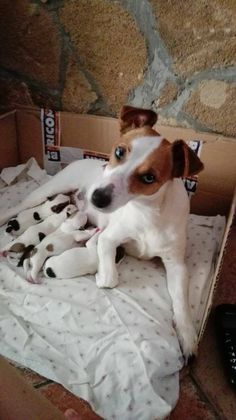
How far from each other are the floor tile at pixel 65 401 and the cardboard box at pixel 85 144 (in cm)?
91

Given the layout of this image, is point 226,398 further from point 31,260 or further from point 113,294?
point 31,260

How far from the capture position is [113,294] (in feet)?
4.06

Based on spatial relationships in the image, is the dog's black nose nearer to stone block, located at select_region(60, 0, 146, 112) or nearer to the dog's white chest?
the dog's white chest

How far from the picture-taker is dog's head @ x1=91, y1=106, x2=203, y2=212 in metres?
1.04

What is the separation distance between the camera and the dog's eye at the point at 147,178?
1.05m

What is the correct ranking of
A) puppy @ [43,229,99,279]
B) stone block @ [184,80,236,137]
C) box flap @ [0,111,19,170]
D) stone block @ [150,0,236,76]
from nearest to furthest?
puppy @ [43,229,99,279], stone block @ [150,0,236,76], stone block @ [184,80,236,137], box flap @ [0,111,19,170]

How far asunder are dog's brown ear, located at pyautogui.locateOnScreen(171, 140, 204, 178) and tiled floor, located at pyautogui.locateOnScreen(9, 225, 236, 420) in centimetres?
54

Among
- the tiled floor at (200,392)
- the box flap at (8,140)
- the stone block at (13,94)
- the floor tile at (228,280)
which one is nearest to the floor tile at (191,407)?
the tiled floor at (200,392)

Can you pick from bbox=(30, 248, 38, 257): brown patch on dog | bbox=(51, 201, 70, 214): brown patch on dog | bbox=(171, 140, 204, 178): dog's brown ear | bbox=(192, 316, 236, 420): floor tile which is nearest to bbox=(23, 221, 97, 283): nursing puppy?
bbox=(30, 248, 38, 257): brown patch on dog

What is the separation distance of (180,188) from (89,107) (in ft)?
2.25

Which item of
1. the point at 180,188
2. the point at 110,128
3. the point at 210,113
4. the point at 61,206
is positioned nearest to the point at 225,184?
the point at 210,113

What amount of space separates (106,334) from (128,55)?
1.08m

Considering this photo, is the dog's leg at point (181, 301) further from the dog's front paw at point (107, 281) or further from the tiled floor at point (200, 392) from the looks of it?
the dog's front paw at point (107, 281)

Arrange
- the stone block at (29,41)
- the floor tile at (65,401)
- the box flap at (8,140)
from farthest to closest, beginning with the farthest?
the box flap at (8,140) → the stone block at (29,41) → the floor tile at (65,401)
